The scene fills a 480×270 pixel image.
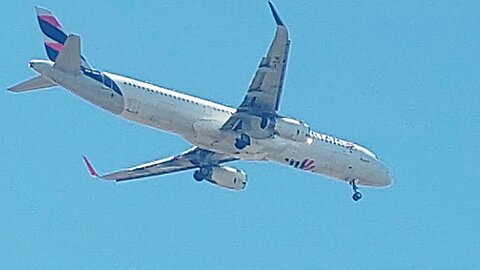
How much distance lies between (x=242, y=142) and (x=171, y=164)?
34.6 ft

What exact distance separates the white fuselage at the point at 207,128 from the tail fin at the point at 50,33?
3980mm

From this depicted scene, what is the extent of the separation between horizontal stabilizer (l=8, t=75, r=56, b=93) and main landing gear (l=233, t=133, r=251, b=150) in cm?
1053

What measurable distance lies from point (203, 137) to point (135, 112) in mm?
4634

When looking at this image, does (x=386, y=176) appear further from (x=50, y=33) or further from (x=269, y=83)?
(x=50, y=33)

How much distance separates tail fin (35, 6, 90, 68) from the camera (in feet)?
223

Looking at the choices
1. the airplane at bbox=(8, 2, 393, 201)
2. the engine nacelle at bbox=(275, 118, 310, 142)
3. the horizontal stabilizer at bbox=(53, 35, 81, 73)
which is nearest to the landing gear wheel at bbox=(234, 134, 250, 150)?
the airplane at bbox=(8, 2, 393, 201)

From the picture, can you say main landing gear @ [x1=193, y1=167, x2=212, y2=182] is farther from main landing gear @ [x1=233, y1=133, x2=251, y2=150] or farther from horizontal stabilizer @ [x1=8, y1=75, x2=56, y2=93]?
horizontal stabilizer @ [x1=8, y1=75, x2=56, y2=93]

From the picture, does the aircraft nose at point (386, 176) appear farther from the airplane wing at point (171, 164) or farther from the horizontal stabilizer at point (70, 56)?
the horizontal stabilizer at point (70, 56)

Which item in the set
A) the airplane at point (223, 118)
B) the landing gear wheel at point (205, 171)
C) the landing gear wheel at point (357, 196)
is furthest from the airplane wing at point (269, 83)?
the landing gear wheel at point (357, 196)

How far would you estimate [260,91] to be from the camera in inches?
2630

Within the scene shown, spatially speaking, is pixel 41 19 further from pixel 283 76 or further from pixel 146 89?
pixel 283 76

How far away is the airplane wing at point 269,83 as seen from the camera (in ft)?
208

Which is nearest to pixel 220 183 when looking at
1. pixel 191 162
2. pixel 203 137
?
pixel 191 162

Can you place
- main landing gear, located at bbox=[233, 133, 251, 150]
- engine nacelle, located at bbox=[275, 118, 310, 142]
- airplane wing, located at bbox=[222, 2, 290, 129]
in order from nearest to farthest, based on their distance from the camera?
airplane wing, located at bbox=[222, 2, 290, 129] → engine nacelle, located at bbox=[275, 118, 310, 142] → main landing gear, located at bbox=[233, 133, 251, 150]
